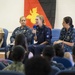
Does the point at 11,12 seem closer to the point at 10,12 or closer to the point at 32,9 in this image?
the point at 10,12

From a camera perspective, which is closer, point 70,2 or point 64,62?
point 64,62

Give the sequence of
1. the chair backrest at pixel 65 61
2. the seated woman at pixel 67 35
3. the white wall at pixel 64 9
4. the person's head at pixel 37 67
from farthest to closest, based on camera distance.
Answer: the white wall at pixel 64 9 < the seated woman at pixel 67 35 < the chair backrest at pixel 65 61 < the person's head at pixel 37 67

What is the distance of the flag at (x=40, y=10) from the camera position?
7.87 meters

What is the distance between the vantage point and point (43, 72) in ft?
6.10

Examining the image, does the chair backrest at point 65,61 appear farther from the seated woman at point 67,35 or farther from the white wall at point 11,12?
the white wall at point 11,12

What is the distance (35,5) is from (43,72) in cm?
631

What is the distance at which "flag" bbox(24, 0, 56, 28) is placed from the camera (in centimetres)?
787

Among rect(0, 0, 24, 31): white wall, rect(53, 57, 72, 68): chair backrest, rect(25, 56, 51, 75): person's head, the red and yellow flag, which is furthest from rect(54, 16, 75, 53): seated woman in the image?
rect(25, 56, 51, 75): person's head

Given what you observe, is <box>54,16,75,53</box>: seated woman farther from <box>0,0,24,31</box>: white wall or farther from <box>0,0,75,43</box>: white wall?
<box>0,0,24,31</box>: white wall

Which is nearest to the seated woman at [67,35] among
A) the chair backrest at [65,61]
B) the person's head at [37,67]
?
the chair backrest at [65,61]

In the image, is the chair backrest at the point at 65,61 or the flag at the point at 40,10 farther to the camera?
the flag at the point at 40,10

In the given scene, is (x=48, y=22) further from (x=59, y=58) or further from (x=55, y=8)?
(x=59, y=58)

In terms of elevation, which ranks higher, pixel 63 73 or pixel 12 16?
pixel 12 16

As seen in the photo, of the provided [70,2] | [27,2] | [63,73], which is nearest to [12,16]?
[27,2]
